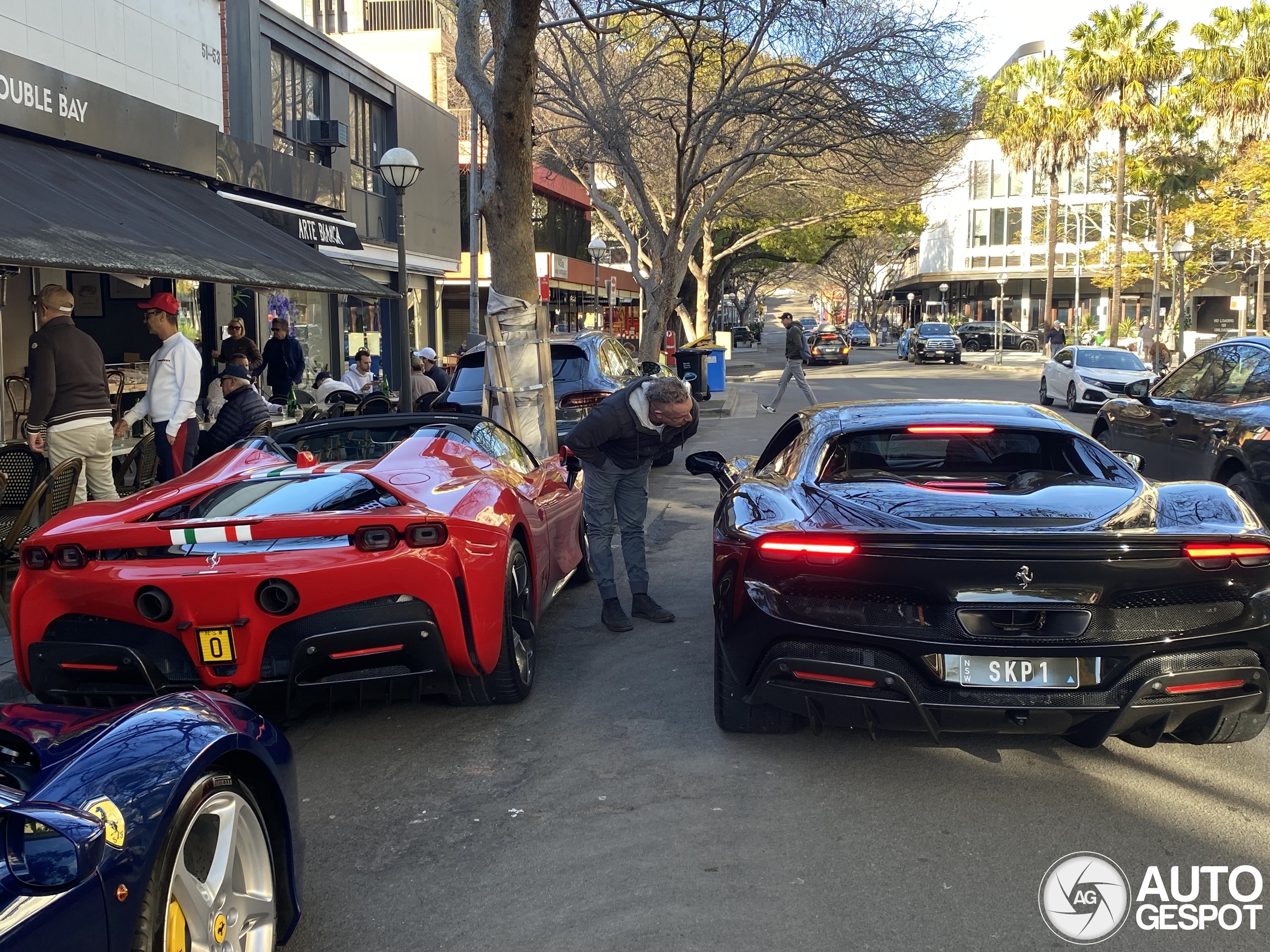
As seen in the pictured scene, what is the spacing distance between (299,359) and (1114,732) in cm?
1469

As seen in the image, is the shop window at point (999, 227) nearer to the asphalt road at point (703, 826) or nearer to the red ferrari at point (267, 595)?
the asphalt road at point (703, 826)

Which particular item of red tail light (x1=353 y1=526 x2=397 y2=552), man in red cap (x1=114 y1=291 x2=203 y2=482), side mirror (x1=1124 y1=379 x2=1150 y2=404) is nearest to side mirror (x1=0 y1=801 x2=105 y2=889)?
red tail light (x1=353 y1=526 x2=397 y2=552)

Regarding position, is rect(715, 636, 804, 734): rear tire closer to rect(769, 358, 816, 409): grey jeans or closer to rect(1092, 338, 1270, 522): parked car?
rect(1092, 338, 1270, 522): parked car

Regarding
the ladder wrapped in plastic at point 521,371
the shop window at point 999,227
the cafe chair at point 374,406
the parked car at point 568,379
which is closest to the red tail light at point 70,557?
the ladder wrapped in plastic at point 521,371

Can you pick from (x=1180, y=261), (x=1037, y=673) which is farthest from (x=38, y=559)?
(x=1180, y=261)

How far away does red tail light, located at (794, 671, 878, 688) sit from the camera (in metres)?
4.21

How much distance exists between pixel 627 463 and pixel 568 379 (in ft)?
18.7

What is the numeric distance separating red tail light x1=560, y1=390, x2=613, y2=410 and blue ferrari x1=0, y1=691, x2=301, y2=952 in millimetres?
9071

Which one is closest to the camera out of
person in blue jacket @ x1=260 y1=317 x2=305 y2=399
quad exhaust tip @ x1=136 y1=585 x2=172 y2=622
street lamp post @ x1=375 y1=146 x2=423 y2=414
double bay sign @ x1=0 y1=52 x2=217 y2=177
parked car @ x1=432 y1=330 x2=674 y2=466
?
quad exhaust tip @ x1=136 y1=585 x2=172 y2=622

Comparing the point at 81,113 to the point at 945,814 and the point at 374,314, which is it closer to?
the point at 945,814

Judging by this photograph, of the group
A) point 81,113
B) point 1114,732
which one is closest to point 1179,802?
point 1114,732

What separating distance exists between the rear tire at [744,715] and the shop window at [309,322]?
16.6m

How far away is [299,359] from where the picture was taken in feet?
56.1

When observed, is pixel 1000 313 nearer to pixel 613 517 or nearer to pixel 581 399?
pixel 581 399
